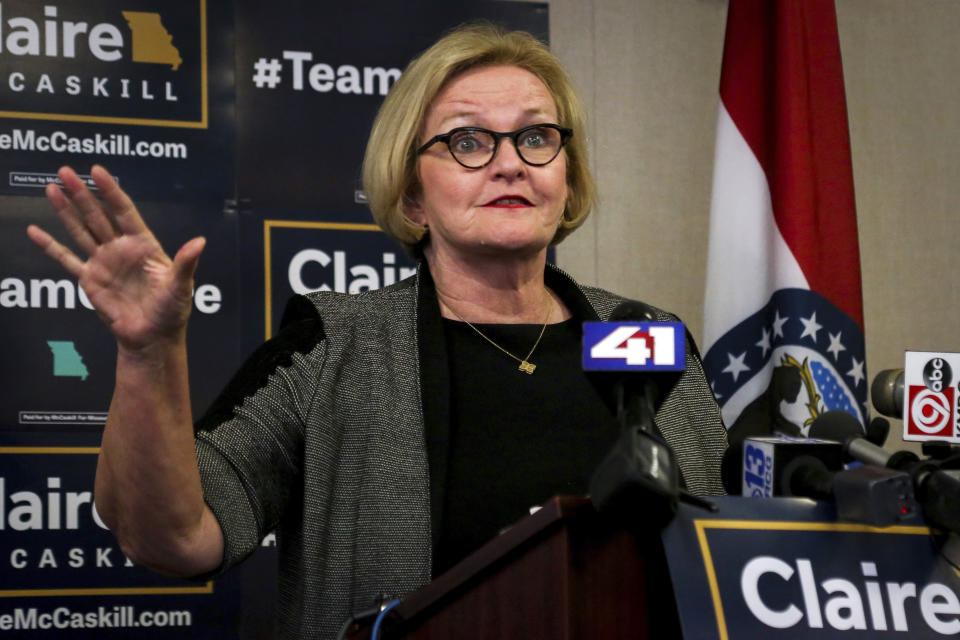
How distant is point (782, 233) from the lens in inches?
113

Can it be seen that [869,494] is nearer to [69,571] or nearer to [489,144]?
[489,144]

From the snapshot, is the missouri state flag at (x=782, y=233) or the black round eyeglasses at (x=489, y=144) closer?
the black round eyeglasses at (x=489, y=144)

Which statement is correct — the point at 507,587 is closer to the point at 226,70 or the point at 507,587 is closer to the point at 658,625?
the point at 658,625

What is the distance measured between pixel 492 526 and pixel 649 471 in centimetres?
71

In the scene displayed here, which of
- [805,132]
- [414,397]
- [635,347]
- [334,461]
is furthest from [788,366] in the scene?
[635,347]

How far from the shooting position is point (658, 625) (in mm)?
794

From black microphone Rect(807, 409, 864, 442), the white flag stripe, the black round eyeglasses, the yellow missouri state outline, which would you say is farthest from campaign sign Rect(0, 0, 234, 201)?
black microphone Rect(807, 409, 864, 442)

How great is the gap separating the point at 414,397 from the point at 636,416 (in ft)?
2.34

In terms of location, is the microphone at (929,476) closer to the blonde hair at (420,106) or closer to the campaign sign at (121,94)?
the blonde hair at (420,106)

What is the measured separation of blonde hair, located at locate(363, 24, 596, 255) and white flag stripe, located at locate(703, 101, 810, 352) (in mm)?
1233

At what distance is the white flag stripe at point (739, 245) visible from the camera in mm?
2881

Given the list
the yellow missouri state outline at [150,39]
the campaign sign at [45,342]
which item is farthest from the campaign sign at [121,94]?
the campaign sign at [45,342]

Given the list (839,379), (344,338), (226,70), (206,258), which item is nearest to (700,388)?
(344,338)

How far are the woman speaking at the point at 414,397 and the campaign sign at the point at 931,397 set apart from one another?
9.6 inches
